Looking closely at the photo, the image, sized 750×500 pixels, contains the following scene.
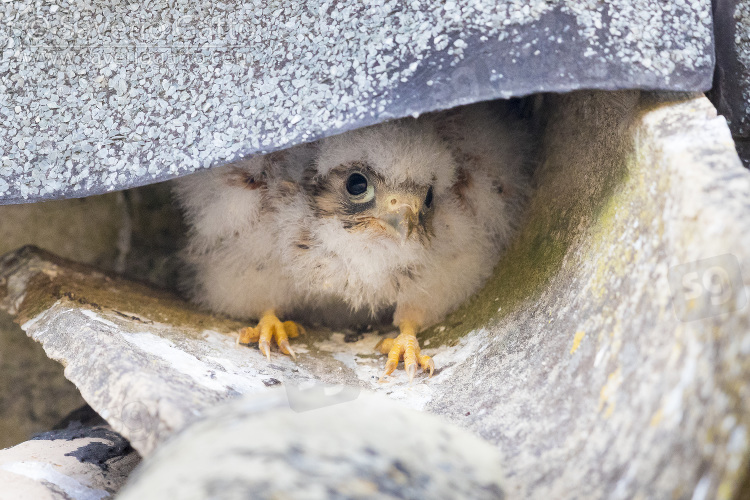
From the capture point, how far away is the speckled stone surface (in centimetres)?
150

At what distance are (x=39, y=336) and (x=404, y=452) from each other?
1.21 meters

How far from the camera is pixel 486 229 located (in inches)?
99.9

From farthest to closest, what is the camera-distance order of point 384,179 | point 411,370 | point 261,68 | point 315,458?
point 384,179 < point 411,370 < point 261,68 < point 315,458

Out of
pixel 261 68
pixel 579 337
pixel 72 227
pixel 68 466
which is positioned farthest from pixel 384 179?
pixel 72 227

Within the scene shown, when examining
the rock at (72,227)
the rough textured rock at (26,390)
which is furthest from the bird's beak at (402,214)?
the rough textured rock at (26,390)

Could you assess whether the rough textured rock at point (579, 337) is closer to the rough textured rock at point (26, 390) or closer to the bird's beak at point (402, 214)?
the bird's beak at point (402, 214)

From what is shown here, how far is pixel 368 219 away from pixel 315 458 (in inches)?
51.2

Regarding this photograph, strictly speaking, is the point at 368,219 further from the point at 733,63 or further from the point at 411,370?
the point at 733,63

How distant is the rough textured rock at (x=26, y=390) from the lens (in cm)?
302

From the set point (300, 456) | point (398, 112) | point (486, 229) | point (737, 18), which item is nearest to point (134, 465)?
point (300, 456)

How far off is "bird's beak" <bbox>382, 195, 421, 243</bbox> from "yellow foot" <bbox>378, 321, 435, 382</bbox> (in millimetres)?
340

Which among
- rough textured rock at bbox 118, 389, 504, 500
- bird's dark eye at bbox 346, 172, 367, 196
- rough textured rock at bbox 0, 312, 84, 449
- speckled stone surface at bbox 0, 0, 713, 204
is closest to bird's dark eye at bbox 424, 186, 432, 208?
bird's dark eye at bbox 346, 172, 367, 196

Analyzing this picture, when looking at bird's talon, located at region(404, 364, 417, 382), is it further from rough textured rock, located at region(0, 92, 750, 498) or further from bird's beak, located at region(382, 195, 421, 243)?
bird's beak, located at region(382, 195, 421, 243)

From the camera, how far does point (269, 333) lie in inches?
94.8
